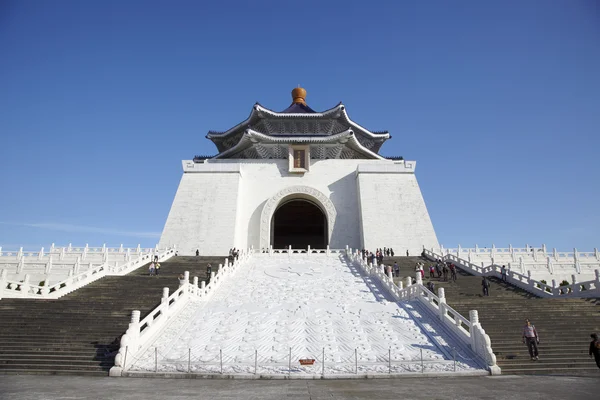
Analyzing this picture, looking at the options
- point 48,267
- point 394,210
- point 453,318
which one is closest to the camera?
point 453,318

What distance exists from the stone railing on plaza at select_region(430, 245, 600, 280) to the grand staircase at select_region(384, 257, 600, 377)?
744cm

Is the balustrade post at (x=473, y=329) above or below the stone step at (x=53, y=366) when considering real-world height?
above

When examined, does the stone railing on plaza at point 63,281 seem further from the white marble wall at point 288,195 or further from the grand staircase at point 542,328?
the grand staircase at point 542,328

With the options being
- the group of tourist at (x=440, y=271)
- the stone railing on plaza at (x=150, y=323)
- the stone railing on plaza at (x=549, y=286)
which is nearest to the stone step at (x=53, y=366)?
the stone railing on plaza at (x=150, y=323)

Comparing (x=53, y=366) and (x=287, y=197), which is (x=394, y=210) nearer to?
(x=287, y=197)

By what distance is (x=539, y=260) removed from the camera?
2198cm

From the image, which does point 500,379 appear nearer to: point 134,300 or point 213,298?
point 213,298

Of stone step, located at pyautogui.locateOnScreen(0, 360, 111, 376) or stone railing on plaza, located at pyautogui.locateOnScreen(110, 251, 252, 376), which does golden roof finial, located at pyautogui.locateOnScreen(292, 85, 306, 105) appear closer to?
stone railing on plaza, located at pyautogui.locateOnScreen(110, 251, 252, 376)

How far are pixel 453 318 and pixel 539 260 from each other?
14.5 metres

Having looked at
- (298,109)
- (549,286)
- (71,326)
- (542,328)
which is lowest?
(542,328)

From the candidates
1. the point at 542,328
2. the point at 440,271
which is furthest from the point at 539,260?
the point at 542,328

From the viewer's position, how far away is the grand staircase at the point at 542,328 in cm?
827

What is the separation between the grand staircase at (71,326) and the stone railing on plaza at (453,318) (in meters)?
7.98

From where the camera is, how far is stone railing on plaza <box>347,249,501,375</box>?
8.24 meters
